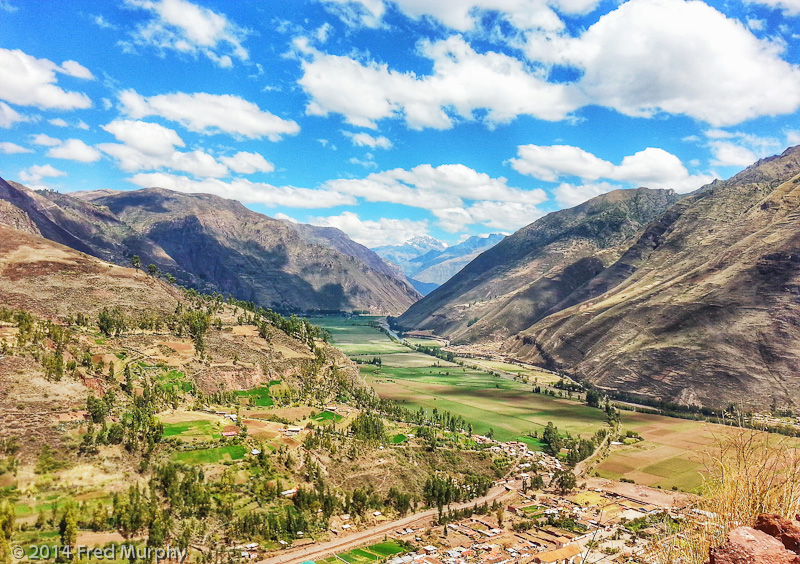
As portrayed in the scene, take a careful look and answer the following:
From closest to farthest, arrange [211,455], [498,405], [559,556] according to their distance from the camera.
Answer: [559,556], [211,455], [498,405]

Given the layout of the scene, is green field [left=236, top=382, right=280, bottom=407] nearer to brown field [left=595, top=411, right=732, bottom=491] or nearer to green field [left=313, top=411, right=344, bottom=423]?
green field [left=313, top=411, right=344, bottom=423]

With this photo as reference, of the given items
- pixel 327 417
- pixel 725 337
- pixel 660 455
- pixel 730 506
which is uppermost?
pixel 725 337

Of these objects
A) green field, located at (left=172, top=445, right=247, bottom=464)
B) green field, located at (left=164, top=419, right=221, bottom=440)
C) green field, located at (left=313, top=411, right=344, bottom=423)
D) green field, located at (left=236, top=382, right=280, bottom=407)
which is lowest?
green field, located at (left=172, top=445, right=247, bottom=464)

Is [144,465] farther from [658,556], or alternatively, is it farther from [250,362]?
[658,556]

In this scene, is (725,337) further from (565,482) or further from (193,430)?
(193,430)

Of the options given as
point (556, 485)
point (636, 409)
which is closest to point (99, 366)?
point (556, 485)

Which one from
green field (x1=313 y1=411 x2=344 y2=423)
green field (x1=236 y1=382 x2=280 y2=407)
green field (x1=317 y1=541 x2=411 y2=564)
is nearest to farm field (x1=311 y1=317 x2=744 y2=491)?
green field (x1=313 y1=411 x2=344 y2=423)

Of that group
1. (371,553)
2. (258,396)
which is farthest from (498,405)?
(371,553)
